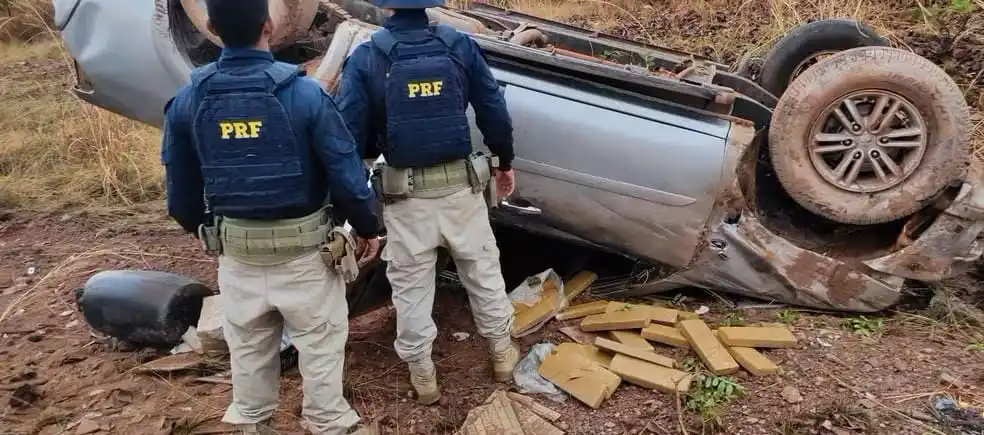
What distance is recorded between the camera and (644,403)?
2.88 m

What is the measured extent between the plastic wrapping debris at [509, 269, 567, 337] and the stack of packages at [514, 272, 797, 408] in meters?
0.06

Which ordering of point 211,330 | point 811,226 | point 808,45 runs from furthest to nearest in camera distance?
point 808,45 → point 811,226 → point 211,330

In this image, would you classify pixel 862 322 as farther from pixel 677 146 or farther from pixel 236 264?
pixel 236 264

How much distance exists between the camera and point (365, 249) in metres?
2.74

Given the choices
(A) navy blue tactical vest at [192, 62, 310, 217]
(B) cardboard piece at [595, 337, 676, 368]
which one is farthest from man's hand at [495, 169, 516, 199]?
(A) navy blue tactical vest at [192, 62, 310, 217]

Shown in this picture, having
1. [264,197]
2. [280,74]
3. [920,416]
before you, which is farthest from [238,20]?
[920,416]

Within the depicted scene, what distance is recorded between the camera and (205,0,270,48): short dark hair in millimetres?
1966

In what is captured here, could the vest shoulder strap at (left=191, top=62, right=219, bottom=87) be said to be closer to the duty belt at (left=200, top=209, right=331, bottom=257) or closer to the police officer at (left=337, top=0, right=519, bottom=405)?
the duty belt at (left=200, top=209, right=331, bottom=257)

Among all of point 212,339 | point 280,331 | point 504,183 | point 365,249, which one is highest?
point 504,183

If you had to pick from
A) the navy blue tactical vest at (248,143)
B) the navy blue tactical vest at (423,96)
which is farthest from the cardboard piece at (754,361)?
the navy blue tactical vest at (248,143)

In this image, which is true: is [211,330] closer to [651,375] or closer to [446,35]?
[446,35]

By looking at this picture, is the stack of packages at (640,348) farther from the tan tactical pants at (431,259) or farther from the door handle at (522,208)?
the door handle at (522,208)

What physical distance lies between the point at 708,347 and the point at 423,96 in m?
1.51

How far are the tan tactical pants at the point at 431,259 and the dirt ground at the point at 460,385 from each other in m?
0.30
